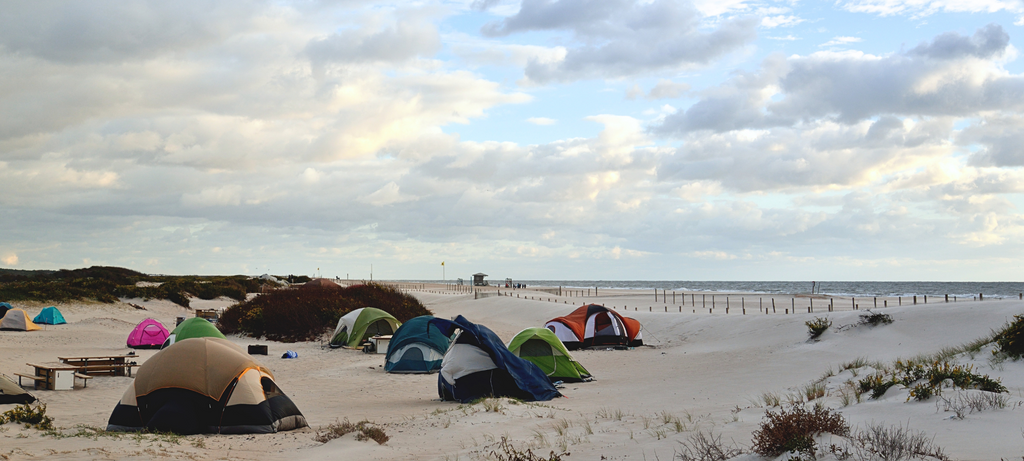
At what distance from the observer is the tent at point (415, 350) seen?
2006 centimetres

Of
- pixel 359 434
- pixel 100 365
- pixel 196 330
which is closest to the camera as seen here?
pixel 359 434

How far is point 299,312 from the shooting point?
96.1 ft

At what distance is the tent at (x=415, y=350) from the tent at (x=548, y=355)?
2.95 meters

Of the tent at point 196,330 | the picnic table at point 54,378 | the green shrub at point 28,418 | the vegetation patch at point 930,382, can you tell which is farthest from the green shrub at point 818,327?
the picnic table at point 54,378

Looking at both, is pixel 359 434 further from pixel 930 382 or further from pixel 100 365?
pixel 100 365

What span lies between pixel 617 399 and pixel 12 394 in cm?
1275

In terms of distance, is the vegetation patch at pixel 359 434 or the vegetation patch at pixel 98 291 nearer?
A: the vegetation patch at pixel 359 434

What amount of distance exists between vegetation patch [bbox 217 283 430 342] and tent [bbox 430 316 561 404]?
1526cm

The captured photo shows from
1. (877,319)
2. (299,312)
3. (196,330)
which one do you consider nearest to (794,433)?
(877,319)

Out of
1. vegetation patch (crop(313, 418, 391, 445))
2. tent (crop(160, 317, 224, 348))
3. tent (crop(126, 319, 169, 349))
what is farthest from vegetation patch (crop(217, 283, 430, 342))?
vegetation patch (crop(313, 418, 391, 445))

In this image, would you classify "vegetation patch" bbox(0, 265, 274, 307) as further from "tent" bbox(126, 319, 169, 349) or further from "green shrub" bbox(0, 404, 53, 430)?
"green shrub" bbox(0, 404, 53, 430)

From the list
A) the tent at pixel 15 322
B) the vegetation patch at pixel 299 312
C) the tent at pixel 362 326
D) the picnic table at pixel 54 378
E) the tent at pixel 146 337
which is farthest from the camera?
the tent at pixel 15 322

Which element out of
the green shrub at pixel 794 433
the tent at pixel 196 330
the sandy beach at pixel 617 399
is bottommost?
the sandy beach at pixel 617 399

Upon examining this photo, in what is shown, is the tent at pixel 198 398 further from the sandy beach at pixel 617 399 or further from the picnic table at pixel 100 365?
the picnic table at pixel 100 365
